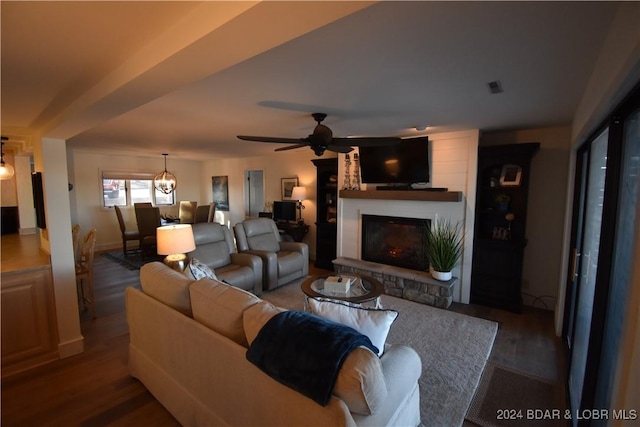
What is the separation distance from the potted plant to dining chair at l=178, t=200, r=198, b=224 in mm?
5717

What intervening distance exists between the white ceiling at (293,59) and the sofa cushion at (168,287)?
1.15 meters

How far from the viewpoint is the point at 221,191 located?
26.2ft

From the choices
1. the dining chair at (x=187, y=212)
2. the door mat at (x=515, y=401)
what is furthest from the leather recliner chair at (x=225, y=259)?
the dining chair at (x=187, y=212)

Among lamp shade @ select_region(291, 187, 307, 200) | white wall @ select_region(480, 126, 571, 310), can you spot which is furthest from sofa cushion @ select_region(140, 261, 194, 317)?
white wall @ select_region(480, 126, 571, 310)

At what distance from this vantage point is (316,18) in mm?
843

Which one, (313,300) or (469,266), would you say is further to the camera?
(469,266)

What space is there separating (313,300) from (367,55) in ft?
4.64

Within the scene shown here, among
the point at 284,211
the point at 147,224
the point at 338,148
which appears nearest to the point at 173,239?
the point at 338,148

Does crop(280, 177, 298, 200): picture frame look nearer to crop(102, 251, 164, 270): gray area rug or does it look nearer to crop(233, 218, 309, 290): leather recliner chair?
crop(233, 218, 309, 290): leather recliner chair

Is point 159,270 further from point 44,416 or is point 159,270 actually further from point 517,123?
point 517,123

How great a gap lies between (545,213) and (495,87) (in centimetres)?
235

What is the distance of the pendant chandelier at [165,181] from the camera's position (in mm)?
7195

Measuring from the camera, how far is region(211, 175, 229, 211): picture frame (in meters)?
7.84

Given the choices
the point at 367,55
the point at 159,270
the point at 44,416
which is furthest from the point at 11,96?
the point at 367,55
